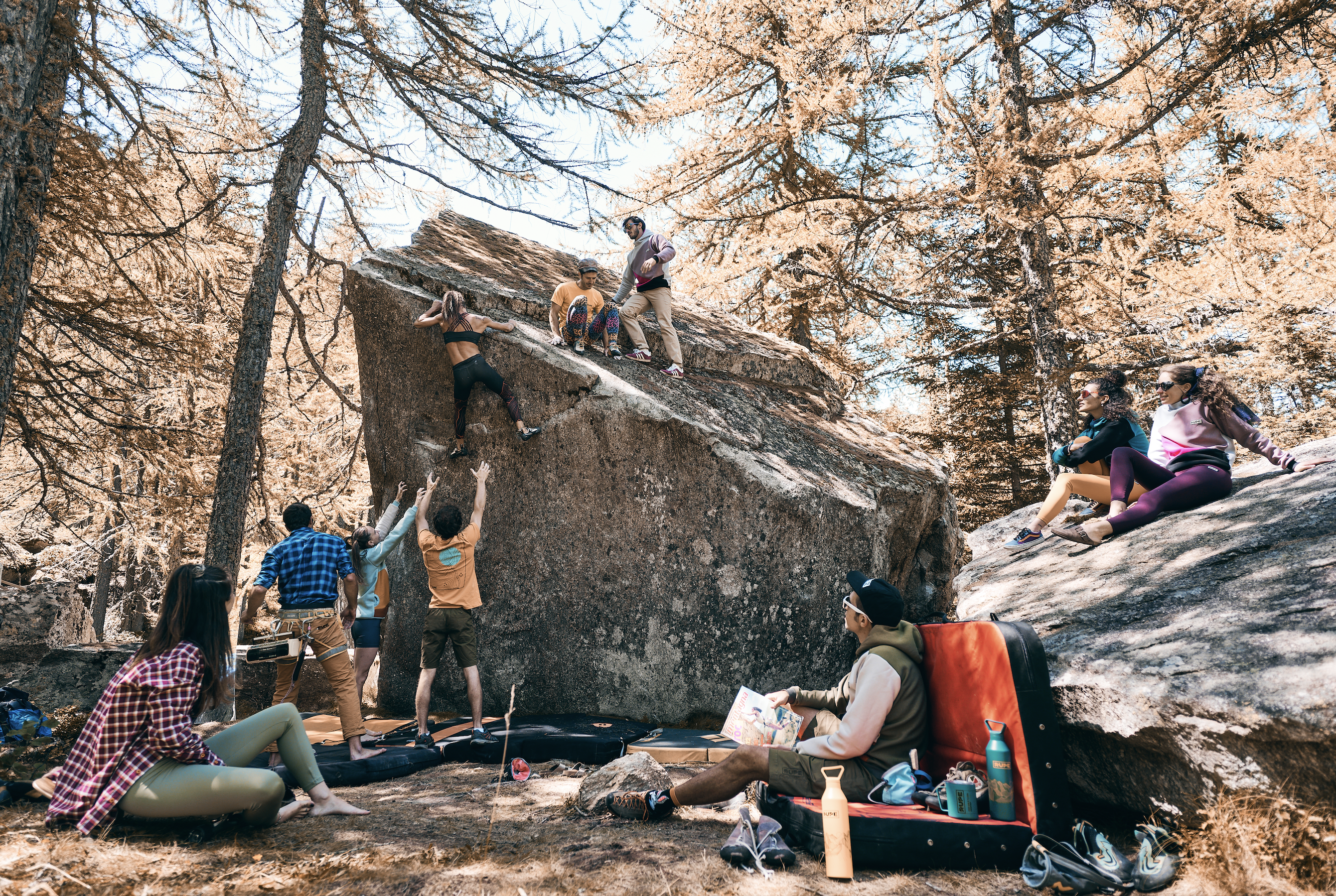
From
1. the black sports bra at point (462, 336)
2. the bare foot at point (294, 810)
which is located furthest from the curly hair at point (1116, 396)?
the bare foot at point (294, 810)

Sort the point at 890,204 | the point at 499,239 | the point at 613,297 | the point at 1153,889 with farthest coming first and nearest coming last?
1. the point at 890,204
2. the point at 499,239
3. the point at 613,297
4. the point at 1153,889

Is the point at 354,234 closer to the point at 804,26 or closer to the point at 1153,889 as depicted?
the point at 804,26

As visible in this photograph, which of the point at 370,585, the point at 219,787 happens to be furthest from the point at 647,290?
the point at 219,787

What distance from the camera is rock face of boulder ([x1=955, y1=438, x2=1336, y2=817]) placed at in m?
2.73

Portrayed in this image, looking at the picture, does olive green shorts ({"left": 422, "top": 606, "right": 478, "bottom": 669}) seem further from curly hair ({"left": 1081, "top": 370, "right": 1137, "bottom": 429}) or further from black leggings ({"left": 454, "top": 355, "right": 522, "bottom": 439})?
curly hair ({"left": 1081, "top": 370, "right": 1137, "bottom": 429})

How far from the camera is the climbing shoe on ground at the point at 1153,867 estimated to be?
2.74 metres

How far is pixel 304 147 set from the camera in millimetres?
8141

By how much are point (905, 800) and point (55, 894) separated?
11.0 feet

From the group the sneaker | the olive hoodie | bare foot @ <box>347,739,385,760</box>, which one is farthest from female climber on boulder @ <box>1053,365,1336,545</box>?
bare foot @ <box>347,739,385,760</box>

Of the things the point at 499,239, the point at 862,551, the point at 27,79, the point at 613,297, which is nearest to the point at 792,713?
the point at 862,551

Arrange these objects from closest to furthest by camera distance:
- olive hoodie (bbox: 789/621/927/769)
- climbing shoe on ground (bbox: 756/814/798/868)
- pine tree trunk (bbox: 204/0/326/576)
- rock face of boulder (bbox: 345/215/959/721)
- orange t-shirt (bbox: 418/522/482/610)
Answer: climbing shoe on ground (bbox: 756/814/798/868) < olive hoodie (bbox: 789/621/927/769) < orange t-shirt (bbox: 418/522/482/610) < rock face of boulder (bbox: 345/215/959/721) < pine tree trunk (bbox: 204/0/326/576)

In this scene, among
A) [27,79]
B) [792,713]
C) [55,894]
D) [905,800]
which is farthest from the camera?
[27,79]

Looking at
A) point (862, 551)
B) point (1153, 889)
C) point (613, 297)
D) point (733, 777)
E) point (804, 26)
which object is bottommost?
point (1153, 889)

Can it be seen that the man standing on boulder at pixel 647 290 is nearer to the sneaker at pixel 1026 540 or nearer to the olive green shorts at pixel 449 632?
the olive green shorts at pixel 449 632
